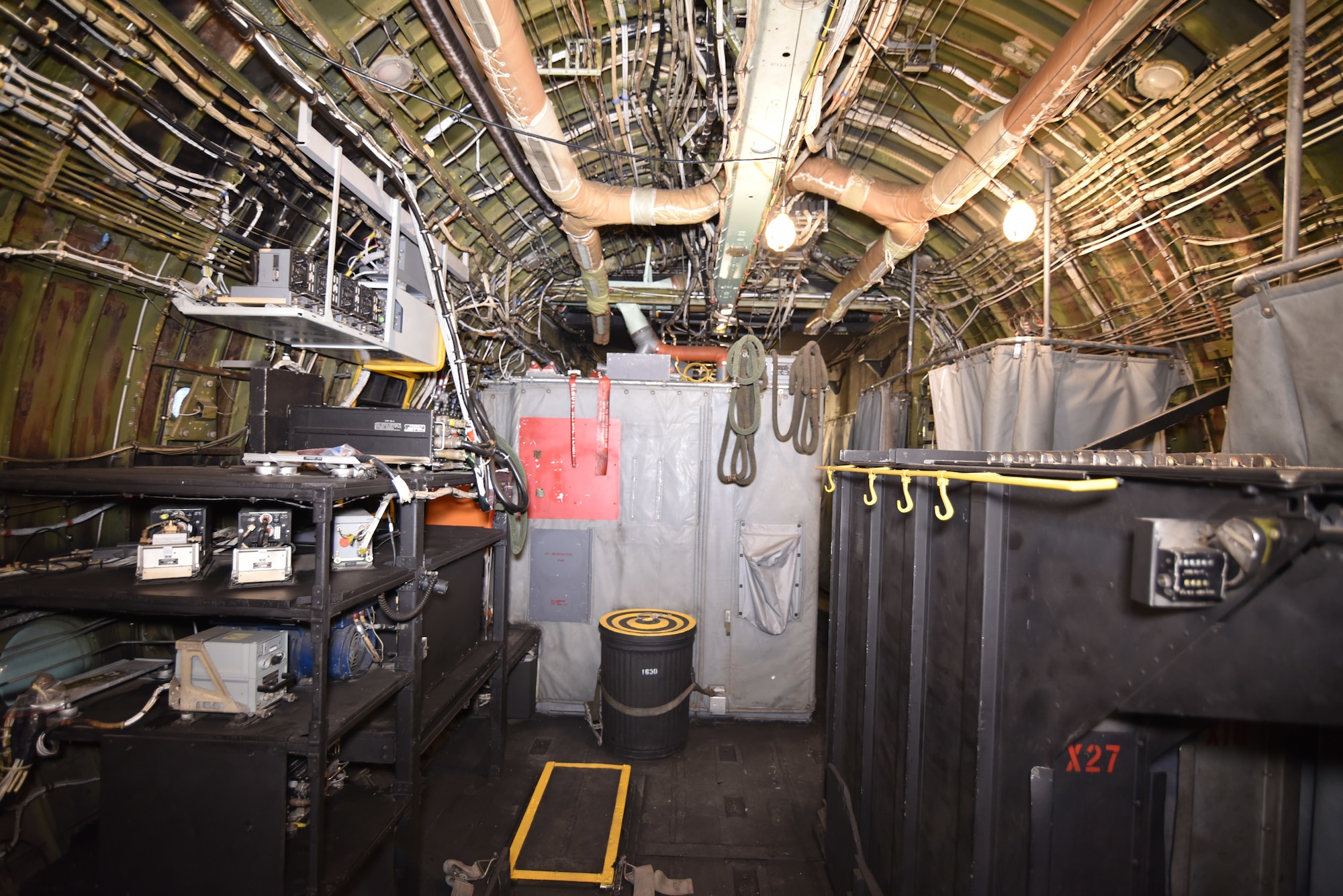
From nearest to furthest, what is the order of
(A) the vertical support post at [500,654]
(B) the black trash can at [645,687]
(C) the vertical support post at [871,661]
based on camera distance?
(C) the vertical support post at [871,661] < (A) the vertical support post at [500,654] < (B) the black trash can at [645,687]

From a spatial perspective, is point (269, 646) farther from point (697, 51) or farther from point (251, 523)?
point (697, 51)

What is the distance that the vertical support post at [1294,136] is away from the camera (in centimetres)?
145

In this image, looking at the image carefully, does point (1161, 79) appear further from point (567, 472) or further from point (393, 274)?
point (567, 472)

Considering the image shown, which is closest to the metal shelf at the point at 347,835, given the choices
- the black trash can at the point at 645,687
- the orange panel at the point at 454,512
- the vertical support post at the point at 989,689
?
the black trash can at the point at 645,687

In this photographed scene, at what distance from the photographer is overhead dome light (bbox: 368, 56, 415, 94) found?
93.2 inches

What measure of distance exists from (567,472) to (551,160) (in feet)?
8.93

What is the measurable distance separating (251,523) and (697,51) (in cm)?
321

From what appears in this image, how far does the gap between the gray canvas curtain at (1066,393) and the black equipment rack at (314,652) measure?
3345 millimetres

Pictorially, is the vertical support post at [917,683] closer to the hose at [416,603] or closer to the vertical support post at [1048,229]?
the vertical support post at [1048,229]

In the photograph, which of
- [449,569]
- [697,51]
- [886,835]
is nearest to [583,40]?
[697,51]

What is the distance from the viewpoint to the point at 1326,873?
1.41 metres

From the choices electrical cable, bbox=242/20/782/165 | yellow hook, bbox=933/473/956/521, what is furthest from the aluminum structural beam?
yellow hook, bbox=933/473/956/521

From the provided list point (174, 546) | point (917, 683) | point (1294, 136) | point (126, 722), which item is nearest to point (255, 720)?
point (126, 722)

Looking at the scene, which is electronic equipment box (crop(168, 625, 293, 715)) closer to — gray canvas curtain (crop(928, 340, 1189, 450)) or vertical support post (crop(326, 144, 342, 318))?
vertical support post (crop(326, 144, 342, 318))
